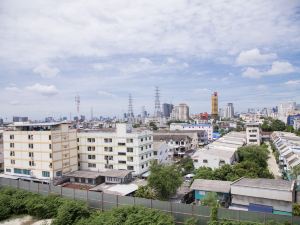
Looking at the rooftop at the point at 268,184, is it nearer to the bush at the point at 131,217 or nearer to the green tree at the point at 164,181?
the green tree at the point at 164,181

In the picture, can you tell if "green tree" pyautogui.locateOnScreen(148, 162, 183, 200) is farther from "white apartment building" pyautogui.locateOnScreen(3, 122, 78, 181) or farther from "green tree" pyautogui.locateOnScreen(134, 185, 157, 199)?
"white apartment building" pyautogui.locateOnScreen(3, 122, 78, 181)

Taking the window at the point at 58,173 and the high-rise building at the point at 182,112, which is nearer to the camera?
the window at the point at 58,173

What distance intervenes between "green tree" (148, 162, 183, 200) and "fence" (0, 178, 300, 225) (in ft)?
10.9

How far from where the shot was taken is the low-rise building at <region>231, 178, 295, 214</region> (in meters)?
15.6

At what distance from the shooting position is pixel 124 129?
27.1 metres

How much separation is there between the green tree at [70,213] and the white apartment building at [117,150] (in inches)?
393

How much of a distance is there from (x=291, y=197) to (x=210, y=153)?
13382 millimetres

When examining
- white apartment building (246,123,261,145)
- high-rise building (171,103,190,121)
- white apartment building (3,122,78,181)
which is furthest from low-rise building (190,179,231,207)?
high-rise building (171,103,190,121)

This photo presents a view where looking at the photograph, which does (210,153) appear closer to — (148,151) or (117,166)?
(148,151)

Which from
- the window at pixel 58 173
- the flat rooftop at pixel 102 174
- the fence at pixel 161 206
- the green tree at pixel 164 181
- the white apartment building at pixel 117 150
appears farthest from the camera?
the white apartment building at pixel 117 150

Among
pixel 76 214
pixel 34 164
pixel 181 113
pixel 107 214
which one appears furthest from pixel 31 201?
pixel 181 113

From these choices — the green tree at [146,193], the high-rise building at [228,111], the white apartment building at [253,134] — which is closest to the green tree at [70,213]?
the green tree at [146,193]

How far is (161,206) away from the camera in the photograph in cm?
1527

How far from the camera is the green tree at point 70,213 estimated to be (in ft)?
51.1
